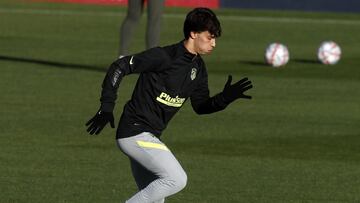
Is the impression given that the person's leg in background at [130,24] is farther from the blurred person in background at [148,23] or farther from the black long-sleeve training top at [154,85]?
the black long-sleeve training top at [154,85]

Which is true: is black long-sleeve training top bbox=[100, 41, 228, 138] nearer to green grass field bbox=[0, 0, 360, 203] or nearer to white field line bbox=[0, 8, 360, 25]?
green grass field bbox=[0, 0, 360, 203]

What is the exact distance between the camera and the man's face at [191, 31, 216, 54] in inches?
318

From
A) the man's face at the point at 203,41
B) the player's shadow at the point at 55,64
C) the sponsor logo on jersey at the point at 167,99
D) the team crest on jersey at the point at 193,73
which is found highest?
the man's face at the point at 203,41

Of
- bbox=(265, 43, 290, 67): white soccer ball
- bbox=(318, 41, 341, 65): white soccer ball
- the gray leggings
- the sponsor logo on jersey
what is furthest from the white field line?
the gray leggings

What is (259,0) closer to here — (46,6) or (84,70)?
(46,6)

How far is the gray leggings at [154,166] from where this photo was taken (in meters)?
7.95

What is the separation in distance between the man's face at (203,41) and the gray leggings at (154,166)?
63 centimetres

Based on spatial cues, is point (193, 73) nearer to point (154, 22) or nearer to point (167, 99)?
point (167, 99)

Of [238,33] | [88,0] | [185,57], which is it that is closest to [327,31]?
[238,33]

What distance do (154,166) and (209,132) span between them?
19.2ft

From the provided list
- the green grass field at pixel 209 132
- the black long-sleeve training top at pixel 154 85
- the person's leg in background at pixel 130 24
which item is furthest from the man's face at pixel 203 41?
the person's leg in background at pixel 130 24

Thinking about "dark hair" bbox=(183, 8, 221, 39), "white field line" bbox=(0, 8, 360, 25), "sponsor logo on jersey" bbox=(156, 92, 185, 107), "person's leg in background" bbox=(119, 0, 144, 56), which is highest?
"dark hair" bbox=(183, 8, 221, 39)

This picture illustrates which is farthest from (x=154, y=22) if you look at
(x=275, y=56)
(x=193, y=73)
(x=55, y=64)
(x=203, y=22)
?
(x=203, y=22)

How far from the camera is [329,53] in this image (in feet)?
74.6
